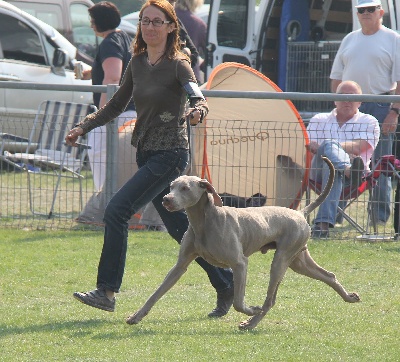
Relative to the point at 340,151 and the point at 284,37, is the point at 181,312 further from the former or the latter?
the point at 284,37

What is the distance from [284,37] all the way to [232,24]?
790 mm

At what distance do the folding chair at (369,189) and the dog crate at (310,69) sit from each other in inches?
168

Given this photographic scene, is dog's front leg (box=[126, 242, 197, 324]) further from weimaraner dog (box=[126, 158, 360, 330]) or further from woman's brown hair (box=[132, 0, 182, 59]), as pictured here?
woman's brown hair (box=[132, 0, 182, 59])

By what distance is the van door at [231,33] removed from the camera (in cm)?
1411

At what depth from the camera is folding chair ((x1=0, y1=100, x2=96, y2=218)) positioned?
1034 centimetres

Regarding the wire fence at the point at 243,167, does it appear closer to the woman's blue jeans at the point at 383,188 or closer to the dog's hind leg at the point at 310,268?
the woman's blue jeans at the point at 383,188

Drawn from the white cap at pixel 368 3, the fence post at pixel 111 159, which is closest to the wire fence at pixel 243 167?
the fence post at pixel 111 159

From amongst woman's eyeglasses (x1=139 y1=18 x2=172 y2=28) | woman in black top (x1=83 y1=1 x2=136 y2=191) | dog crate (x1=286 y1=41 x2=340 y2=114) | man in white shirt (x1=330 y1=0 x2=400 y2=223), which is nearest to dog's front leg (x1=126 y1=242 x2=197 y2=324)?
woman's eyeglasses (x1=139 y1=18 x2=172 y2=28)

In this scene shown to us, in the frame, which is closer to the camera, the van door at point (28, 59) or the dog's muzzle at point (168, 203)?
the dog's muzzle at point (168, 203)

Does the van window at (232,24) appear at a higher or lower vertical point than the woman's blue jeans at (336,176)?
higher

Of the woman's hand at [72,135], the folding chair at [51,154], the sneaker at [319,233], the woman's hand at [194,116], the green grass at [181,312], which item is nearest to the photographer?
the green grass at [181,312]

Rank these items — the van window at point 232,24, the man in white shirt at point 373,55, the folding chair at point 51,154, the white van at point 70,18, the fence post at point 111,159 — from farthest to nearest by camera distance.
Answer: the white van at point 70,18 → the van window at point 232,24 → the man in white shirt at point 373,55 → the folding chair at point 51,154 → the fence post at point 111,159

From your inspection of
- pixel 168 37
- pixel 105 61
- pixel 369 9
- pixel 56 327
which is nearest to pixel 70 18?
pixel 105 61

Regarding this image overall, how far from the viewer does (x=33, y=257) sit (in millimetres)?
8461
